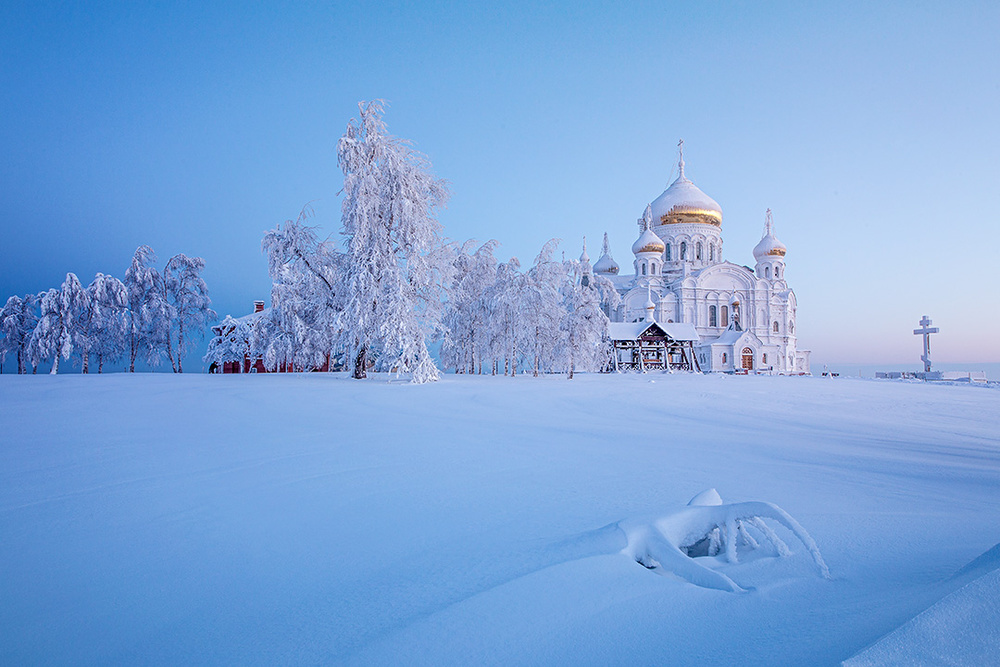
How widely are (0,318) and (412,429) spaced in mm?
40172

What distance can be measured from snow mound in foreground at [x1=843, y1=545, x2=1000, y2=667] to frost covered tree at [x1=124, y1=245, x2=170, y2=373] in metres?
37.4

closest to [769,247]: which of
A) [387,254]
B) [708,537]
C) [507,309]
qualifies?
[507,309]

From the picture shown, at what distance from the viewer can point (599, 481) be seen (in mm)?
4426

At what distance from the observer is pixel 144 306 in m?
31.5

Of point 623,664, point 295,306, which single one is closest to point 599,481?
point 623,664

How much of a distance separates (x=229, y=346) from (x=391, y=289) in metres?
23.7

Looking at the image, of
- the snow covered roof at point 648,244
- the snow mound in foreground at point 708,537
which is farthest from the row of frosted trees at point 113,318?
the snow covered roof at point 648,244

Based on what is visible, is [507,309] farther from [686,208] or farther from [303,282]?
[686,208]

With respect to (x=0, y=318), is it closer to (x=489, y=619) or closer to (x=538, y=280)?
(x=538, y=280)

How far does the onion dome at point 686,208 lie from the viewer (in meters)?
57.1

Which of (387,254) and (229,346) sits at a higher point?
(387,254)

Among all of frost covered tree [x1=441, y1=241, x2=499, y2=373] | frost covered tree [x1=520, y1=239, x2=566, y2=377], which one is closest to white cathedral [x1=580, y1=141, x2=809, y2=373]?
frost covered tree [x1=441, y1=241, x2=499, y2=373]

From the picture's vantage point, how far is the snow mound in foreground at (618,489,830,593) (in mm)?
2459

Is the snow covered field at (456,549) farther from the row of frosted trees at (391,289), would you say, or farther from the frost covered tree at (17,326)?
the frost covered tree at (17,326)
